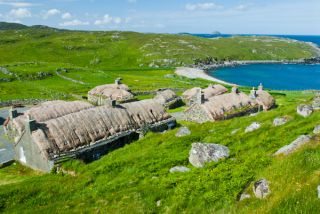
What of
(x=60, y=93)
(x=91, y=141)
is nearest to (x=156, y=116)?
(x=91, y=141)

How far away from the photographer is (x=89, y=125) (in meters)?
41.5

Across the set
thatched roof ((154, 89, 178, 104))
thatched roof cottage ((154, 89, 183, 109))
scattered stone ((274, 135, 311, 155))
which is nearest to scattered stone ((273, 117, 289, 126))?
scattered stone ((274, 135, 311, 155))

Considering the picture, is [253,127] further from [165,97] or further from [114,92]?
[114,92]

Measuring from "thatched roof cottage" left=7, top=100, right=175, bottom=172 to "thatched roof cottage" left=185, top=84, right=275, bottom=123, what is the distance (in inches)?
275

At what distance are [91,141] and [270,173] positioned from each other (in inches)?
1060

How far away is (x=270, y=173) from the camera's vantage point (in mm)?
17797

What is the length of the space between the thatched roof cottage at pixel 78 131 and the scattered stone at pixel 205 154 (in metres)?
18.5

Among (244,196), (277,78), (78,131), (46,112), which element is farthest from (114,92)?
(277,78)

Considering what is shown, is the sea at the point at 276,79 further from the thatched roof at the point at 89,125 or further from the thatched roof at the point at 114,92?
the thatched roof at the point at 89,125

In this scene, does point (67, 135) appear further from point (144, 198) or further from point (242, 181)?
point (242, 181)

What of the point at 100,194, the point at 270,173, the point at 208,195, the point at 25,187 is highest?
the point at 270,173

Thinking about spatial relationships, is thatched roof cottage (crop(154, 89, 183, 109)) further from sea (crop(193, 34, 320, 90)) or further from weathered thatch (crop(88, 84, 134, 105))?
sea (crop(193, 34, 320, 90))

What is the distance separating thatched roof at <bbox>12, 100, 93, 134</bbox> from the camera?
49375 millimetres

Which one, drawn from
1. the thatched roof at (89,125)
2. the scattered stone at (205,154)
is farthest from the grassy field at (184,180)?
the thatched roof at (89,125)
